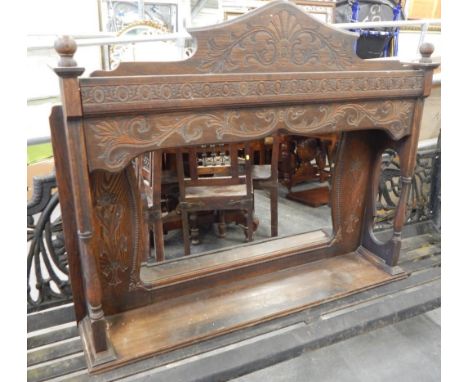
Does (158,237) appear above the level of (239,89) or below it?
below

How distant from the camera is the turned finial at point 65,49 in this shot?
29.1 inches

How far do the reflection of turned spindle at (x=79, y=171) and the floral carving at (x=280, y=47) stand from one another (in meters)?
0.30

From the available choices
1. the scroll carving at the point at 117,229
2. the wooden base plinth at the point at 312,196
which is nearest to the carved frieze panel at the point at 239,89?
the scroll carving at the point at 117,229

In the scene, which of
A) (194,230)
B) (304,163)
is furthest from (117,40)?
(304,163)

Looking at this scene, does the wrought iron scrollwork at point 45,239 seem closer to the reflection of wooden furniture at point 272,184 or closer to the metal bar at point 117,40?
the metal bar at point 117,40

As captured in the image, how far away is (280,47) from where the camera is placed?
38.6 inches

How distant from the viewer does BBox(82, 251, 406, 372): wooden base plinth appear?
1090 millimetres

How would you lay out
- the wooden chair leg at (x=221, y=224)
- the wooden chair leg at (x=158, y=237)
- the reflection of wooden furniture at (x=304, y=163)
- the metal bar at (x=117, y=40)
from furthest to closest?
the reflection of wooden furniture at (x=304, y=163) → the wooden chair leg at (x=221, y=224) → the wooden chair leg at (x=158, y=237) → the metal bar at (x=117, y=40)

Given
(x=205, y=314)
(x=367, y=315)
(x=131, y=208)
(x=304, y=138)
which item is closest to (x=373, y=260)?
(x=367, y=315)

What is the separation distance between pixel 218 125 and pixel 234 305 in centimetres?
64

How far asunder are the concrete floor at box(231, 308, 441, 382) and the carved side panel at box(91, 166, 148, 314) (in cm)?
54

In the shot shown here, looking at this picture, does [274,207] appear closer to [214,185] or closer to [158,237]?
[214,185]

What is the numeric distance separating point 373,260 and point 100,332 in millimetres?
1067

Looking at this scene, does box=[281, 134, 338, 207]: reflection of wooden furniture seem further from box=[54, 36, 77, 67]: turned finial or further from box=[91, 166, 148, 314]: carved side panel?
box=[54, 36, 77, 67]: turned finial
